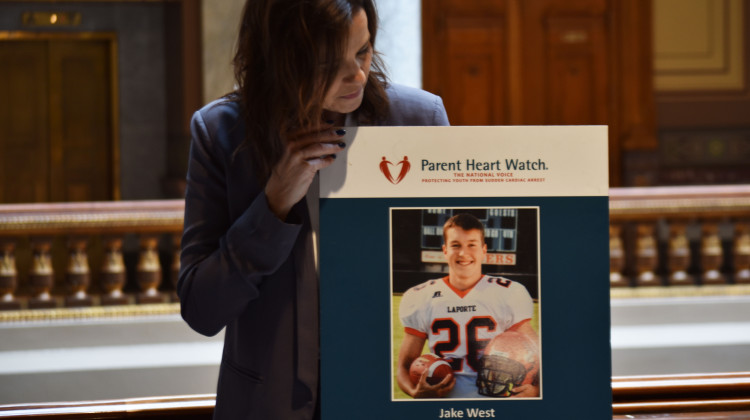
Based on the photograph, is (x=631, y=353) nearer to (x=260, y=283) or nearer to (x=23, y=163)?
(x=260, y=283)

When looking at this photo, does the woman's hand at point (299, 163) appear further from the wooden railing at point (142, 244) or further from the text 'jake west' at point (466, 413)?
the wooden railing at point (142, 244)

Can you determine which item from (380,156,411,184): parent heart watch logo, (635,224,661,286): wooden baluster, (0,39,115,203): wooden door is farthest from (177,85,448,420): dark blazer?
(0,39,115,203): wooden door

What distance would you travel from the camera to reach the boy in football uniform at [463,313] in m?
0.81

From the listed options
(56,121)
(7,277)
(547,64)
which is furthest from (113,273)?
(547,64)

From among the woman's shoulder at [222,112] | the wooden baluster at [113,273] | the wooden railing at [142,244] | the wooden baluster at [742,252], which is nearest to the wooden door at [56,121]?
the wooden railing at [142,244]

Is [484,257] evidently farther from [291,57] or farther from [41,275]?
[41,275]

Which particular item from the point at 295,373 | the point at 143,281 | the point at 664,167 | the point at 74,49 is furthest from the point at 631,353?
the point at 74,49

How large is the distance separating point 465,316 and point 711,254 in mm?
3472

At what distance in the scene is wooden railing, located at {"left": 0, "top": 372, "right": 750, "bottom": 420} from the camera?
4.61ft

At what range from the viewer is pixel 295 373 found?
883 mm

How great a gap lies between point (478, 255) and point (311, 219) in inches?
8.3

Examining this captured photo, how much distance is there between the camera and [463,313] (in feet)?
2.65

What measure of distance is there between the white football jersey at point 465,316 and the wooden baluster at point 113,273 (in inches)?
114

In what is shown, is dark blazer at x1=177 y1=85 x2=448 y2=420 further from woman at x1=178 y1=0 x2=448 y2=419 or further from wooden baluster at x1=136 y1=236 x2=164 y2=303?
wooden baluster at x1=136 y1=236 x2=164 y2=303
